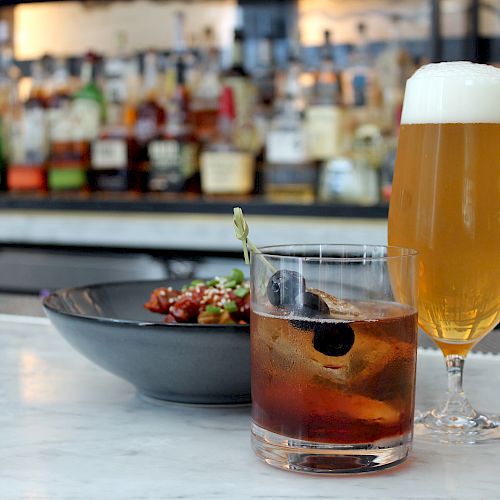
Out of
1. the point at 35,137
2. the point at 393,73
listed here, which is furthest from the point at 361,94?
the point at 35,137

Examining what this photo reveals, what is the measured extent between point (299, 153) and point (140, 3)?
2.67 feet

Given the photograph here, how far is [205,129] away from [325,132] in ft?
1.22

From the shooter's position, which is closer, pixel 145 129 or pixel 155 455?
pixel 155 455

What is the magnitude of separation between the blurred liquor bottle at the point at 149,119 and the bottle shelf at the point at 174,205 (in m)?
0.13

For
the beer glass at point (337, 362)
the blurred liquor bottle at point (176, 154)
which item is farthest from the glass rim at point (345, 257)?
the blurred liquor bottle at point (176, 154)

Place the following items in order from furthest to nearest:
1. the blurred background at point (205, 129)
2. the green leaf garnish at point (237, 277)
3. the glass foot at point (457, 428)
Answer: the blurred background at point (205, 129)
the green leaf garnish at point (237, 277)
the glass foot at point (457, 428)

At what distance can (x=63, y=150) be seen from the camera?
2.57m

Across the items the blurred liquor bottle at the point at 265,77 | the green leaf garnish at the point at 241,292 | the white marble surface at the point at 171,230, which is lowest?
the white marble surface at the point at 171,230

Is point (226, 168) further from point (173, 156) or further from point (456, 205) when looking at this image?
point (456, 205)

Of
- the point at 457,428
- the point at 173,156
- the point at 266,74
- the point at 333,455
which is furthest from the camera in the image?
the point at 266,74

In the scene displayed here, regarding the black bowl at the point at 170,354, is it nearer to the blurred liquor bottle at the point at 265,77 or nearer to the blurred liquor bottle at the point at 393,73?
the blurred liquor bottle at the point at 393,73

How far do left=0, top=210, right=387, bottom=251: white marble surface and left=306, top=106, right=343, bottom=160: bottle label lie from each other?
210mm

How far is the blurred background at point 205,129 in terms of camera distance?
2252 mm

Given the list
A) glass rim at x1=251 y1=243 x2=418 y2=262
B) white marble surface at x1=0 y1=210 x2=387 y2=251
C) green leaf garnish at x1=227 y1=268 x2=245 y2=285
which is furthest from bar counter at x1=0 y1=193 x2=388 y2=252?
glass rim at x1=251 y1=243 x2=418 y2=262
